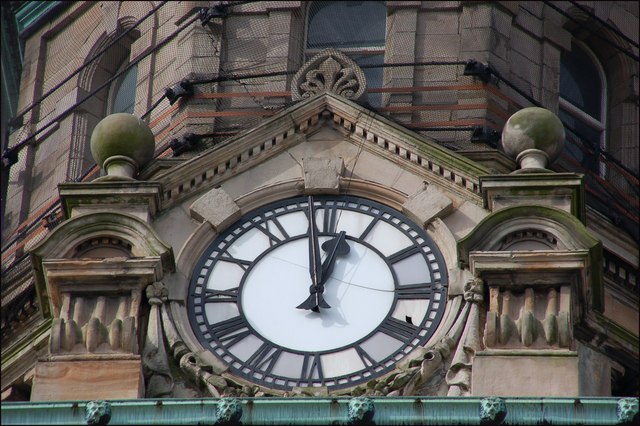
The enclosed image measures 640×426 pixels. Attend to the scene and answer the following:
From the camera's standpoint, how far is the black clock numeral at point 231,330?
109 ft

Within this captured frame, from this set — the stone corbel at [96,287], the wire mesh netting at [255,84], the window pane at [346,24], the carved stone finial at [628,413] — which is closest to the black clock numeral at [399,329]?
the stone corbel at [96,287]

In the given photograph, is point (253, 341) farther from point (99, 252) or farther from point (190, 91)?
point (190, 91)

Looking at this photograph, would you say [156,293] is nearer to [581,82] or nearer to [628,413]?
[628,413]

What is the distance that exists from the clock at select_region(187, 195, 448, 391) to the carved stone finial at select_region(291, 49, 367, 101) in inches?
62.5

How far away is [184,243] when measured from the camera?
112 ft

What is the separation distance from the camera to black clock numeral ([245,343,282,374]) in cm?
3284

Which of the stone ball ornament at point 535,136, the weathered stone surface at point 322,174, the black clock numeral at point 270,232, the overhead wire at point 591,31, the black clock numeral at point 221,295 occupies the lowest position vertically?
the black clock numeral at point 221,295

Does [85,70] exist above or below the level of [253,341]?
above

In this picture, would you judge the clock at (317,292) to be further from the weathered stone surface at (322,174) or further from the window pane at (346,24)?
the window pane at (346,24)

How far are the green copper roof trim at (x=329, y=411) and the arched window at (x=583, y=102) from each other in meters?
8.56

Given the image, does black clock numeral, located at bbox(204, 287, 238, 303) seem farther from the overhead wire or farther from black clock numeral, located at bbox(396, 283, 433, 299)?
the overhead wire

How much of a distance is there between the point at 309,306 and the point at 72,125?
7.14 m

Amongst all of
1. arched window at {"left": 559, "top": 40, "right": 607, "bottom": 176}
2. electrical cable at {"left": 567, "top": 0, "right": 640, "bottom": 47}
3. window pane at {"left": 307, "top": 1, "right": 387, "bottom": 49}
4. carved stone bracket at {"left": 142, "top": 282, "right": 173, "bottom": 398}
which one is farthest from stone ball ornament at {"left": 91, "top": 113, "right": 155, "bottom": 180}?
electrical cable at {"left": 567, "top": 0, "right": 640, "bottom": 47}

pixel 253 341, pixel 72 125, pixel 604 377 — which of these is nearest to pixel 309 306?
pixel 253 341
